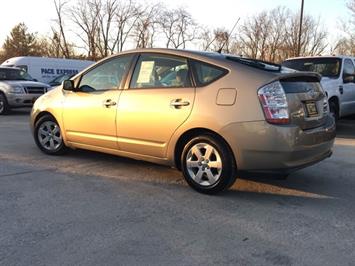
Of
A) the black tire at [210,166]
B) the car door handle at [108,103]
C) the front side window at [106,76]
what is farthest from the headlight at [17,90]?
the black tire at [210,166]

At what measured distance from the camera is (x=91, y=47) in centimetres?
4669

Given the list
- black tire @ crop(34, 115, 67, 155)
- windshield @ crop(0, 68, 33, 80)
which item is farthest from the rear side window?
windshield @ crop(0, 68, 33, 80)

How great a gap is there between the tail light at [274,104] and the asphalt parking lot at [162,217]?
2.93ft

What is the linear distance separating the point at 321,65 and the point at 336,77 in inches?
21.9

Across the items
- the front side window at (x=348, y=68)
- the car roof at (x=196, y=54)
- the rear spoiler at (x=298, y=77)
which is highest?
the car roof at (x=196, y=54)

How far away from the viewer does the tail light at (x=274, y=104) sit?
458 centimetres

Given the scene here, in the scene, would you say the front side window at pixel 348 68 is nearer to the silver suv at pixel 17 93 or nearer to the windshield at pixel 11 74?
the silver suv at pixel 17 93

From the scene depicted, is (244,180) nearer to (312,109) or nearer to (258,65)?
(312,109)

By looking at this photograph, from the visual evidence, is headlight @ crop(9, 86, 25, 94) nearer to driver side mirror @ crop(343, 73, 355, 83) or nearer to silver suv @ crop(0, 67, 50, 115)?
silver suv @ crop(0, 67, 50, 115)

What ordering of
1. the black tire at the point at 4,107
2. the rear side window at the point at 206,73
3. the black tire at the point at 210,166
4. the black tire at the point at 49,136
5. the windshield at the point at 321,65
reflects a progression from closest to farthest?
the black tire at the point at 210,166 < the rear side window at the point at 206,73 < the black tire at the point at 49,136 < the windshield at the point at 321,65 < the black tire at the point at 4,107

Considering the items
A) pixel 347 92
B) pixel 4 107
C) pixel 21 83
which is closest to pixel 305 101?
pixel 347 92

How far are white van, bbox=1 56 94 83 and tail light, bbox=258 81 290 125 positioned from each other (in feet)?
57.4

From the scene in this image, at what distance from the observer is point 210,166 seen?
4.93m

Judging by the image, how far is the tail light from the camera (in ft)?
15.0
